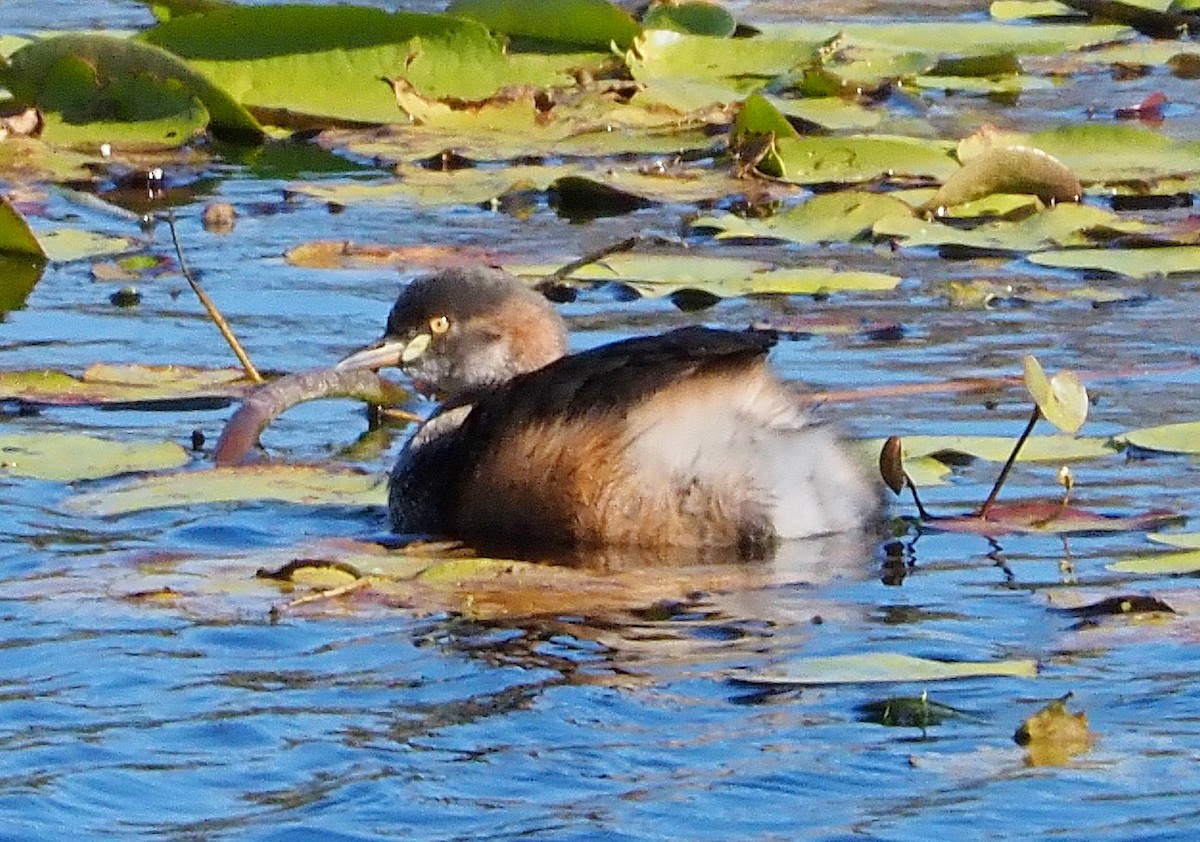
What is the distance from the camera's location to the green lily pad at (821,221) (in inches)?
332

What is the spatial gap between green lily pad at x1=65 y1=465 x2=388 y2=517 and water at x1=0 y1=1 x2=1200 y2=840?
62 millimetres

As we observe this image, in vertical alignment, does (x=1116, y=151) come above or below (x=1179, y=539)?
above

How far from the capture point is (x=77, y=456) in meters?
6.12

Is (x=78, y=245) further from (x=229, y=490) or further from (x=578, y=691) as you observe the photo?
(x=578, y=691)

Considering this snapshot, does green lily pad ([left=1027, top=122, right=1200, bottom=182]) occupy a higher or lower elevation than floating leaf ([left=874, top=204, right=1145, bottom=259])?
higher

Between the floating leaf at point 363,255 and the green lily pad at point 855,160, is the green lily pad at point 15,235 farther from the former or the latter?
the green lily pad at point 855,160

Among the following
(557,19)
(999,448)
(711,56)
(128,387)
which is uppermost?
(557,19)

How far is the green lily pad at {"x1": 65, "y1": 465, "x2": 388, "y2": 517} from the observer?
19.1 ft

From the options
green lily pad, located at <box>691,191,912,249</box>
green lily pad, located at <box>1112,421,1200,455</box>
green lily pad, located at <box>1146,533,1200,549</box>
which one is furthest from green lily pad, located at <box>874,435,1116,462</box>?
green lily pad, located at <box>691,191,912,249</box>

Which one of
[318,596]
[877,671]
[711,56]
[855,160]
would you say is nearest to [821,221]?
[855,160]

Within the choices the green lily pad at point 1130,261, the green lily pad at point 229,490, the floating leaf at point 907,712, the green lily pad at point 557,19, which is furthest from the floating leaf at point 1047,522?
the green lily pad at point 557,19

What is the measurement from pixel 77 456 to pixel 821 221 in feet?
10.2

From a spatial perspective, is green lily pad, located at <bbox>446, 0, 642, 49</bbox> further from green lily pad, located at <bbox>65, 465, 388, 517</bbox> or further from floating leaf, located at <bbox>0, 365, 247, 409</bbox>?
green lily pad, located at <bbox>65, 465, 388, 517</bbox>

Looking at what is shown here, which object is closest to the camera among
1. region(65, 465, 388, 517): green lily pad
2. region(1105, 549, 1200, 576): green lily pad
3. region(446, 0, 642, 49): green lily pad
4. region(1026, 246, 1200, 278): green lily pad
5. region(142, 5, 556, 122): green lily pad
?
region(1105, 549, 1200, 576): green lily pad
